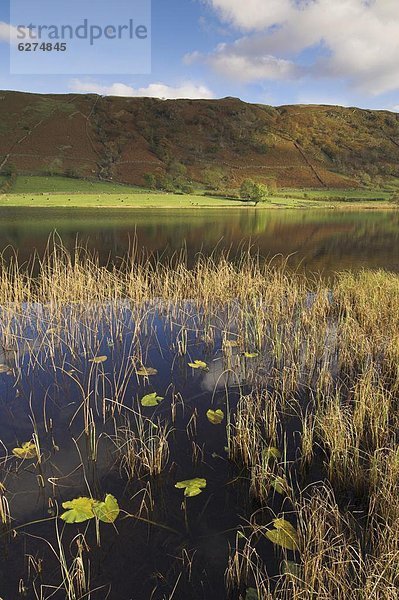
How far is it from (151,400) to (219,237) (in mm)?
24565

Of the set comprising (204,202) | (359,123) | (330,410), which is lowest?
(330,410)

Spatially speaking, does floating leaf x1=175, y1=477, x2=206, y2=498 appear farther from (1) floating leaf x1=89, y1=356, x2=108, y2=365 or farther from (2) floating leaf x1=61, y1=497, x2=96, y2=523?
(1) floating leaf x1=89, y1=356, x2=108, y2=365

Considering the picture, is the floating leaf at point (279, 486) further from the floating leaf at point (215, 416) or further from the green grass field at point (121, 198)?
the green grass field at point (121, 198)

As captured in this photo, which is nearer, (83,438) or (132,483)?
(132,483)

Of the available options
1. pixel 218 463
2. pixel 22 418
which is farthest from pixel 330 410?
pixel 22 418

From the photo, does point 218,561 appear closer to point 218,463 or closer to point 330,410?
point 218,463

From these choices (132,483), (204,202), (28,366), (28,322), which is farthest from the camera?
(204,202)

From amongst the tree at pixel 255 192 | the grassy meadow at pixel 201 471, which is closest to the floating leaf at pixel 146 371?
the grassy meadow at pixel 201 471

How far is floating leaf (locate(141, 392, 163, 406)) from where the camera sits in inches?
238

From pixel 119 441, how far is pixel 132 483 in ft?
2.56

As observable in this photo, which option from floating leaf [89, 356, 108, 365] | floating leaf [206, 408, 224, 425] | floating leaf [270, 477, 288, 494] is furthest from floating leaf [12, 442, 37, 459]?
floating leaf [270, 477, 288, 494]

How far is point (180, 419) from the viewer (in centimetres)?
581

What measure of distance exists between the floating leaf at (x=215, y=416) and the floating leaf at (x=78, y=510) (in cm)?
217

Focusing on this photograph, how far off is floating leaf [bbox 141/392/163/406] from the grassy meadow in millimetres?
17
